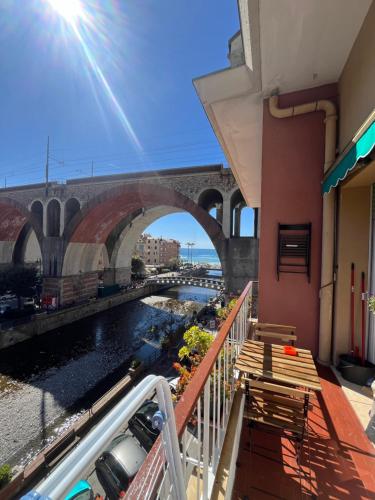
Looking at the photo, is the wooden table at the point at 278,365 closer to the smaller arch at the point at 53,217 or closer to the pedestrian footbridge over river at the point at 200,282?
the pedestrian footbridge over river at the point at 200,282

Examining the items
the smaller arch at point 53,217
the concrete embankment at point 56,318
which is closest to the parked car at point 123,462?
the concrete embankment at point 56,318

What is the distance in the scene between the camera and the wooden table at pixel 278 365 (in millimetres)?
1660

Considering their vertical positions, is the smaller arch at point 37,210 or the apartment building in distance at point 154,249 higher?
the smaller arch at point 37,210

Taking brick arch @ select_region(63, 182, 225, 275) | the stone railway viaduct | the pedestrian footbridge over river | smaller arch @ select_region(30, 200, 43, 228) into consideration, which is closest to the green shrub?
the stone railway viaduct

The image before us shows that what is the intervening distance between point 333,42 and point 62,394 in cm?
1079

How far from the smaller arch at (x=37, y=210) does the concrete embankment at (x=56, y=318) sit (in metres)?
7.44

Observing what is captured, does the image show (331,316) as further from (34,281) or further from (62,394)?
(34,281)

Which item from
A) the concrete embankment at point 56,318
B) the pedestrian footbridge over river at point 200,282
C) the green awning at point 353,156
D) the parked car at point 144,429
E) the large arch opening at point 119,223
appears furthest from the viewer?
the pedestrian footbridge over river at point 200,282

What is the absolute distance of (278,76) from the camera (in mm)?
2619

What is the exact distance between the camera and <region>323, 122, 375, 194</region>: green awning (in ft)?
5.11

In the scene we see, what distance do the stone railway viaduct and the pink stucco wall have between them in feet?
31.3

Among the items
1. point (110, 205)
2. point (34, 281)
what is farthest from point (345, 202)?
point (34, 281)

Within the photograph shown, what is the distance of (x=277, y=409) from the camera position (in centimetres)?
178

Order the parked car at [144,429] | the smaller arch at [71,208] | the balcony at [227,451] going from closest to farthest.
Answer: the balcony at [227,451] < the parked car at [144,429] < the smaller arch at [71,208]
